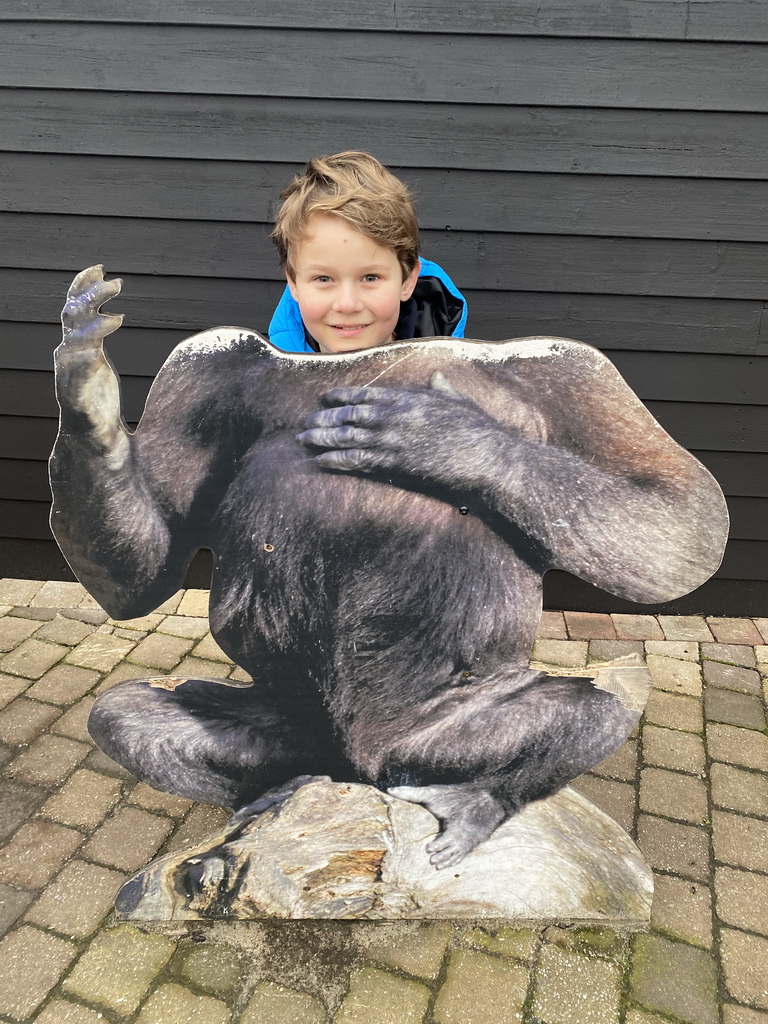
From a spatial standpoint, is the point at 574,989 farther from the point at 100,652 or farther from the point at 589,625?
the point at 100,652

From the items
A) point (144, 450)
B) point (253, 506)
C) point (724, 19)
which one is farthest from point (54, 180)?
point (724, 19)

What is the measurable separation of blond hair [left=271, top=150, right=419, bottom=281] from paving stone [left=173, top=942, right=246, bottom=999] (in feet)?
5.57

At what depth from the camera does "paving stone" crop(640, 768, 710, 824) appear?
2.22 m

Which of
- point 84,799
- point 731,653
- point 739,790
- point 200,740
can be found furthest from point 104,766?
point 731,653

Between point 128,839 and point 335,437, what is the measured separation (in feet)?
4.60

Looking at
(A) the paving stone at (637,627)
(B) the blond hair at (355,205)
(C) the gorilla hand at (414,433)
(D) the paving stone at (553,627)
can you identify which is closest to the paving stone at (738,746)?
(A) the paving stone at (637,627)

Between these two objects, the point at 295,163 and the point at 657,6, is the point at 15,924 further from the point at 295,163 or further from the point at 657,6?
the point at 657,6

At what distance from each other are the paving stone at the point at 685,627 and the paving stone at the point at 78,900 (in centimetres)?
238

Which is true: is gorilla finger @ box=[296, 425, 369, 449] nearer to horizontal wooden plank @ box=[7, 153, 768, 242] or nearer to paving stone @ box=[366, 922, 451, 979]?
paving stone @ box=[366, 922, 451, 979]

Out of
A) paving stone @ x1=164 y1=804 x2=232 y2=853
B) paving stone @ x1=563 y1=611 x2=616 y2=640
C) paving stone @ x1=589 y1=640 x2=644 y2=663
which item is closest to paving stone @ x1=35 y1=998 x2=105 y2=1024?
paving stone @ x1=164 y1=804 x2=232 y2=853

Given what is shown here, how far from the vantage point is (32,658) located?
2.90m

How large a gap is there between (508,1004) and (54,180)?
3.23 m

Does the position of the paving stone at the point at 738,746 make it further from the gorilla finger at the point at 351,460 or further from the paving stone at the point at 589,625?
the gorilla finger at the point at 351,460

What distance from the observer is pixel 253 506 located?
5.49 ft
